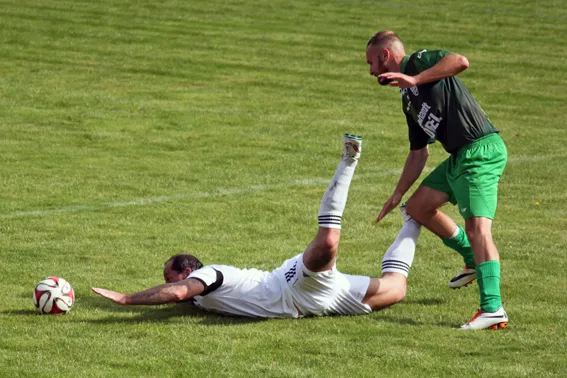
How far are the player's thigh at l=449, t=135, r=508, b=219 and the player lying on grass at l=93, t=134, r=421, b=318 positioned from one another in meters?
0.90

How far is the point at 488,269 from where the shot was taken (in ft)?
27.3

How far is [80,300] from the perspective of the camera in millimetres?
9148

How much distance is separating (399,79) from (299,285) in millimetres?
1806

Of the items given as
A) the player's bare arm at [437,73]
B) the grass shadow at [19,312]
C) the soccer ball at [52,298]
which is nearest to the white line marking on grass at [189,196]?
the grass shadow at [19,312]

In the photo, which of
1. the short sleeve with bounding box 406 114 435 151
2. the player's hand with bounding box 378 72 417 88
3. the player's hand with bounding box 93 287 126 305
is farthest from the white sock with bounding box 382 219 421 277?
the player's hand with bounding box 93 287 126 305

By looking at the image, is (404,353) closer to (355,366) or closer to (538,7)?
(355,366)

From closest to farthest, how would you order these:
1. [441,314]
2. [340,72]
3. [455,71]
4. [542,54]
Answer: [455,71] → [441,314] → [340,72] → [542,54]

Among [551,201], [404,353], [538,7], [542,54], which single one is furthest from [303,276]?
[538,7]

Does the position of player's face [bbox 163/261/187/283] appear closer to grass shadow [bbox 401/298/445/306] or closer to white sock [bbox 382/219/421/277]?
white sock [bbox 382/219/421/277]

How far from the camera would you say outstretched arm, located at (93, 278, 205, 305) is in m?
8.17

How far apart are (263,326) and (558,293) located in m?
2.82

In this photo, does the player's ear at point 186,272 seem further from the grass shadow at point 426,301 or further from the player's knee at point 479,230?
the player's knee at point 479,230

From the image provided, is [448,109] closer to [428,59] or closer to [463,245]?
[428,59]

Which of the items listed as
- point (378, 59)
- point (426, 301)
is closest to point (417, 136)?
point (378, 59)
